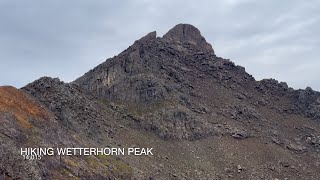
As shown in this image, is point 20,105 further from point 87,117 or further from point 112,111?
point 112,111

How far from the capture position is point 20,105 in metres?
128

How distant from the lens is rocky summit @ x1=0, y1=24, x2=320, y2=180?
367ft

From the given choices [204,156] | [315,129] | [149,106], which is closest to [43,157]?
[204,156]

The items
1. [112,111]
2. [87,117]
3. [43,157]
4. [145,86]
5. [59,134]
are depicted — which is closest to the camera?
[43,157]

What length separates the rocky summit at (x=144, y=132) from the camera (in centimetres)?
11181

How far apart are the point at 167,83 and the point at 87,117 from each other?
4958 centimetres

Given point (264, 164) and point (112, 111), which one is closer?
point (264, 164)

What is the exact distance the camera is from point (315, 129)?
19500cm

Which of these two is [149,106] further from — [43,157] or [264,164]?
[43,157]

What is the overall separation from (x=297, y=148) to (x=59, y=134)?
93508 mm

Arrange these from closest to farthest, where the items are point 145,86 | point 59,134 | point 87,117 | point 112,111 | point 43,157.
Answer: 1. point 43,157
2. point 59,134
3. point 87,117
4. point 112,111
5. point 145,86

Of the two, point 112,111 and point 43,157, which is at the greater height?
point 112,111

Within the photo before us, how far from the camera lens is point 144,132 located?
162750 mm

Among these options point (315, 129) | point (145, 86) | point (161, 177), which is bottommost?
point (161, 177)
